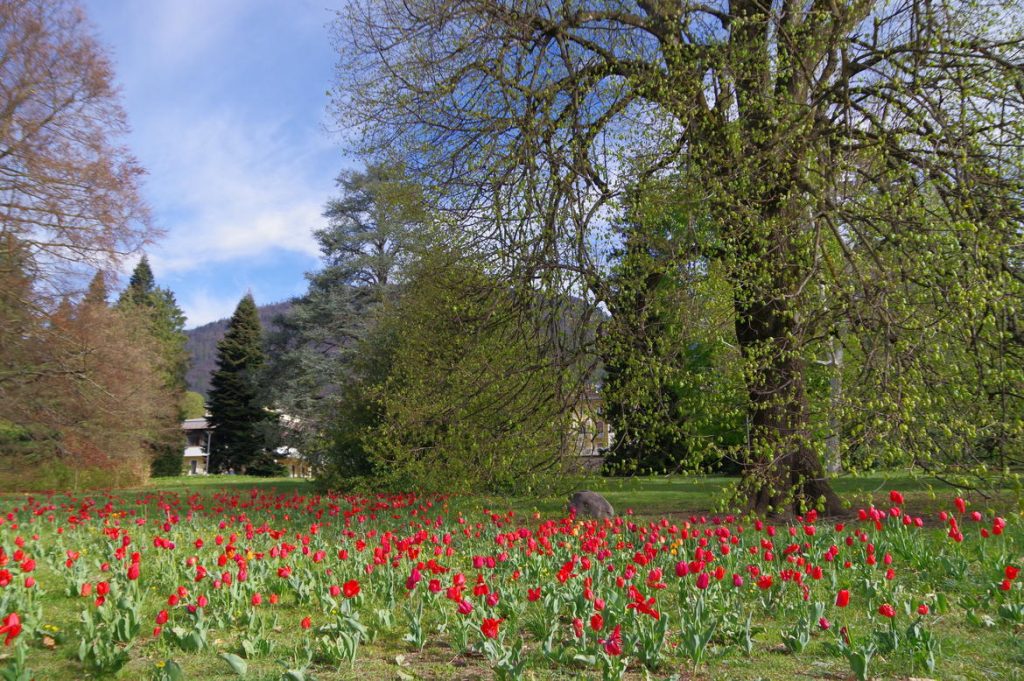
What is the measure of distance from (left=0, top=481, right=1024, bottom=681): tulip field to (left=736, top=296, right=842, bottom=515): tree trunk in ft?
3.15

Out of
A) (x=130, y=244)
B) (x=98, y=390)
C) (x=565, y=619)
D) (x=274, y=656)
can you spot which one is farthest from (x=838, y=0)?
(x=98, y=390)

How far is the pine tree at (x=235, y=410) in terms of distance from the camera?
42.4 m

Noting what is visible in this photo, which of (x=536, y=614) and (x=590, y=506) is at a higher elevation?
(x=590, y=506)

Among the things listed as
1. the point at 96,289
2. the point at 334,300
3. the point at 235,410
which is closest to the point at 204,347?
the point at 235,410

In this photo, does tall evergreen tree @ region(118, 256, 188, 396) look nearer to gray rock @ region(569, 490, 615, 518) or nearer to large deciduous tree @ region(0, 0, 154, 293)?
large deciduous tree @ region(0, 0, 154, 293)

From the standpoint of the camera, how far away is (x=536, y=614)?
5.02 m

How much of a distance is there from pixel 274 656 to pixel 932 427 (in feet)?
20.6

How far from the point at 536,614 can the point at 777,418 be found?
401 centimetres

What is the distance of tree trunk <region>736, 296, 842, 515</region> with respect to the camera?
24.9 ft

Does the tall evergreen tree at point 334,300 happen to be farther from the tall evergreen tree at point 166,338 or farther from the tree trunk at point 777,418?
the tree trunk at point 777,418

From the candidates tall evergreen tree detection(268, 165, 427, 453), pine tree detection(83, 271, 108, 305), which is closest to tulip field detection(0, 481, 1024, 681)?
pine tree detection(83, 271, 108, 305)

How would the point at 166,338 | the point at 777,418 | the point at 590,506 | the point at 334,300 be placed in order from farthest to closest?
1. the point at 166,338
2. the point at 334,300
3. the point at 590,506
4. the point at 777,418

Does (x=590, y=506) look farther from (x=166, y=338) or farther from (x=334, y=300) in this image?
(x=166, y=338)

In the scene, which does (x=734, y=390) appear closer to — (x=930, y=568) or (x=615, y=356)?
(x=615, y=356)
